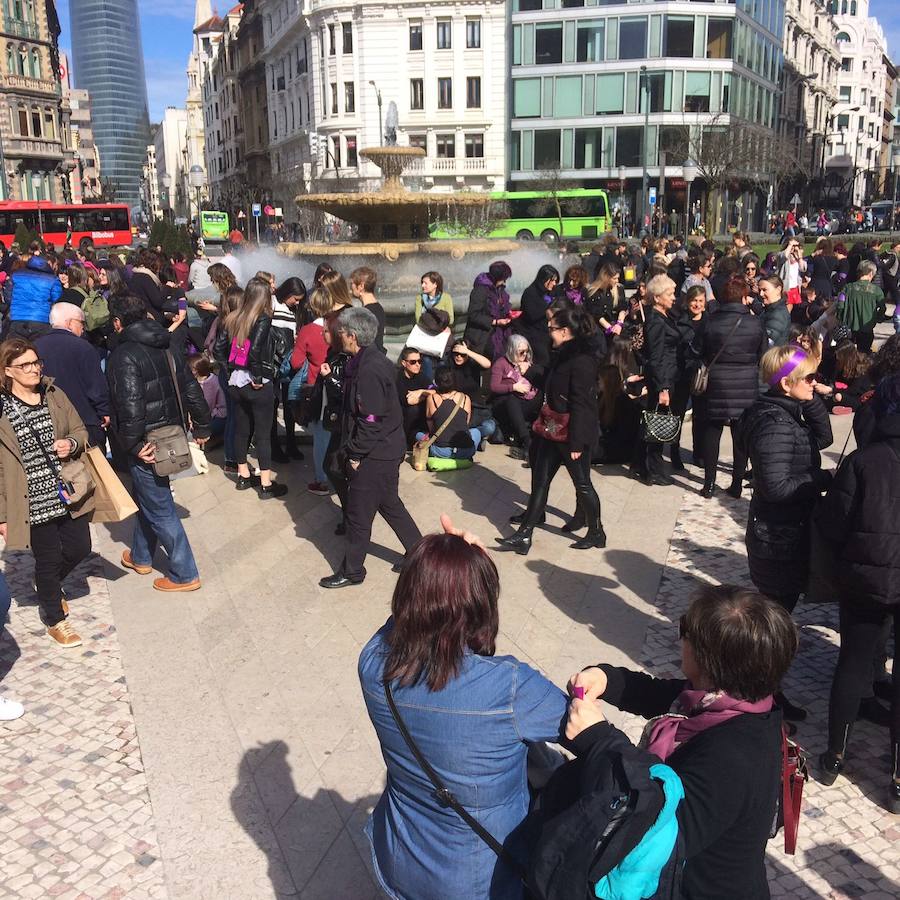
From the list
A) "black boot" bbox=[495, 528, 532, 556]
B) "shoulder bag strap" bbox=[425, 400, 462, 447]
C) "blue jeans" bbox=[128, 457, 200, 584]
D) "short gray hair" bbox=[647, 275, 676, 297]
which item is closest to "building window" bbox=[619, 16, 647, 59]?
"short gray hair" bbox=[647, 275, 676, 297]

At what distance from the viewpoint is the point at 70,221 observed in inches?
1829

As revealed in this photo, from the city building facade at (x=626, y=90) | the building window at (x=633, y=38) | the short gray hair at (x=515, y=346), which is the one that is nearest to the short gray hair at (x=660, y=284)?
the short gray hair at (x=515, y=346)

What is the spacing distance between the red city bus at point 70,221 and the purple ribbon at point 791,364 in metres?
42.9

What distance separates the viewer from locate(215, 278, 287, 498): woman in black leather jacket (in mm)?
7730

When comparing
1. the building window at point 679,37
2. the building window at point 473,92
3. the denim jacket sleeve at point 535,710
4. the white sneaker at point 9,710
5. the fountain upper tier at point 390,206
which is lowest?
the white sneaker at point 9,710

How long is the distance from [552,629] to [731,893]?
11.0ft

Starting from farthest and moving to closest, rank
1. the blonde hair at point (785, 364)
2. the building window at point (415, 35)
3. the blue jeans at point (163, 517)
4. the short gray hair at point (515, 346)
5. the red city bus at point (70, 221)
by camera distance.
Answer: the building window at point (415, 35) < the red city bus at point (70, 221) < the short gray hair at point (515, 346) < the blue jeans at point (163, 517) < the blonde hair at point (785, 364)

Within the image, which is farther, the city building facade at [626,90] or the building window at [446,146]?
the building window at [446,146]

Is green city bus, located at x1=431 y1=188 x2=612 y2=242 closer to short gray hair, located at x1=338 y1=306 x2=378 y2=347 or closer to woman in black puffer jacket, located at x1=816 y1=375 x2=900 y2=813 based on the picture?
short gray hair, located at x1=338 y1=306 x2=378 y2=347

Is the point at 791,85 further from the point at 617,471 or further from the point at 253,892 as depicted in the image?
the point at 253,892

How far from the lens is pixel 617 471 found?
353 inches

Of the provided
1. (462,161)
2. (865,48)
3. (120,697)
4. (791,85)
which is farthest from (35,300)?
(865,48)

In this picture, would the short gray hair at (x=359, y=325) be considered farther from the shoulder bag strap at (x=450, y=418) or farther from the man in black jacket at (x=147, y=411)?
the shoulder bag strap at (x=450, y=418)

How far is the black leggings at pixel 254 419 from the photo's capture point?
797 centimetres
